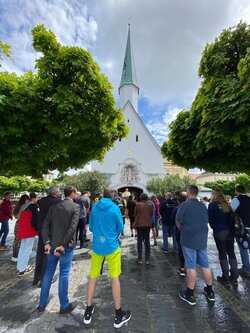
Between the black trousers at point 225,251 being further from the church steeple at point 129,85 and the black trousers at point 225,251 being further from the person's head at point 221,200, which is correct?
the church steeple at point 129,85

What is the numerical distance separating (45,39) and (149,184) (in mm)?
20119

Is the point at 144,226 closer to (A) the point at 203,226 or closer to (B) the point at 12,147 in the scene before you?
(A) the point at 203,226

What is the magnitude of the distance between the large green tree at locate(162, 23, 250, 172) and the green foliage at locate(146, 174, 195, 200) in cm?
1493

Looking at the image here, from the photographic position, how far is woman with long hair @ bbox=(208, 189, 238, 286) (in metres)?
4.52

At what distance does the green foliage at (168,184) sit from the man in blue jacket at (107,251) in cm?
1901

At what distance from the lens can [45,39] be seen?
4.72 m

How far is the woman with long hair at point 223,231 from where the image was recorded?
4.52m

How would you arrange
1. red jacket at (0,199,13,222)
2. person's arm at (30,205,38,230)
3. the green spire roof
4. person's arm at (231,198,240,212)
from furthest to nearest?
the green spire roof
red jacket at (0,199,13,222)
person's arm at (231,198,240,212)
person's arm at (30,205,38,230)

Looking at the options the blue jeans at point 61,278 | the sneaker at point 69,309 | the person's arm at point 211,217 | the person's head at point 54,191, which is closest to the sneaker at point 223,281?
the person's arm at point 211,217

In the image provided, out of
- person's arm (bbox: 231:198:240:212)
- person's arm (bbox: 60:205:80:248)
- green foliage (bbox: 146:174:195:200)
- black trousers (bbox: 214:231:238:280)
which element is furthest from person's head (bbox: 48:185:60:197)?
green foliage (bbox: 146:174:195:200)

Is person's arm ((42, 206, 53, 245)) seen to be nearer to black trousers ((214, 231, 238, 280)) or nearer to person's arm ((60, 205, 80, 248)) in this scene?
person's arm ((60, 205, 80, 248))

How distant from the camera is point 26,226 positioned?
509 cm

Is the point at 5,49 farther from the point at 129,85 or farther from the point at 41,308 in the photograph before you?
the point at 129,85

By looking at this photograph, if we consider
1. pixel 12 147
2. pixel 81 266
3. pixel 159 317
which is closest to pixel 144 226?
pixel 81 266
